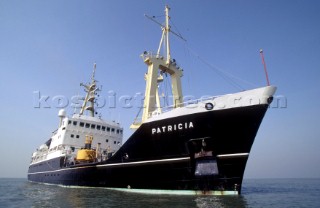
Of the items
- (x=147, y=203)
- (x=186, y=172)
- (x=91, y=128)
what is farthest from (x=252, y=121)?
(x=91, y=128)

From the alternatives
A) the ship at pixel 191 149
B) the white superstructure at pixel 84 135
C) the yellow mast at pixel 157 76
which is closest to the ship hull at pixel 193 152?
the ship at pixel 191 149

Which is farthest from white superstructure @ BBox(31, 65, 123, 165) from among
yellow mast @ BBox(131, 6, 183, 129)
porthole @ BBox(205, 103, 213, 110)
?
porthole @ BBox(205, 103, 213, 110)

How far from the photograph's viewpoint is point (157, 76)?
20062mm

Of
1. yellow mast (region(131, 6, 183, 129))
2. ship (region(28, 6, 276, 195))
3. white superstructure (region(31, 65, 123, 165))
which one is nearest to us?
ship (region(28, 6, 276, 195))

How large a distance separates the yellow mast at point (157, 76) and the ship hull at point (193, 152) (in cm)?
292

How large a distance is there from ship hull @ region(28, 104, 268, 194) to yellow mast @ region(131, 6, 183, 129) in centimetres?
292

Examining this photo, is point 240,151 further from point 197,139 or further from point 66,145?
point 66,145

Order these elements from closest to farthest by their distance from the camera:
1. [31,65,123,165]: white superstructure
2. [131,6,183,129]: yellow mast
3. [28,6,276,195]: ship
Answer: [28,6,276,195]: ship, [131,6,183,129]: yellow mast, [31,65,123,165]: white superstructure

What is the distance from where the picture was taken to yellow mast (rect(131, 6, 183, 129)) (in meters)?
19.1

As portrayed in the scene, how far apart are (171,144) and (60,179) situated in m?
16.2

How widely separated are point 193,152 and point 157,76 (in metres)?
7.94

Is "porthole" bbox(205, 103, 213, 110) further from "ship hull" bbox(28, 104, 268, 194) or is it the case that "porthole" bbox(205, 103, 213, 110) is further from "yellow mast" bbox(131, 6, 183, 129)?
"yellow mast" bbox(131, 6, 183, 129)

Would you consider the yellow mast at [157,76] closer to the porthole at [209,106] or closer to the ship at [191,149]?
the ship at [191,149]

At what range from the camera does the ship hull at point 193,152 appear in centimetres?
1380
